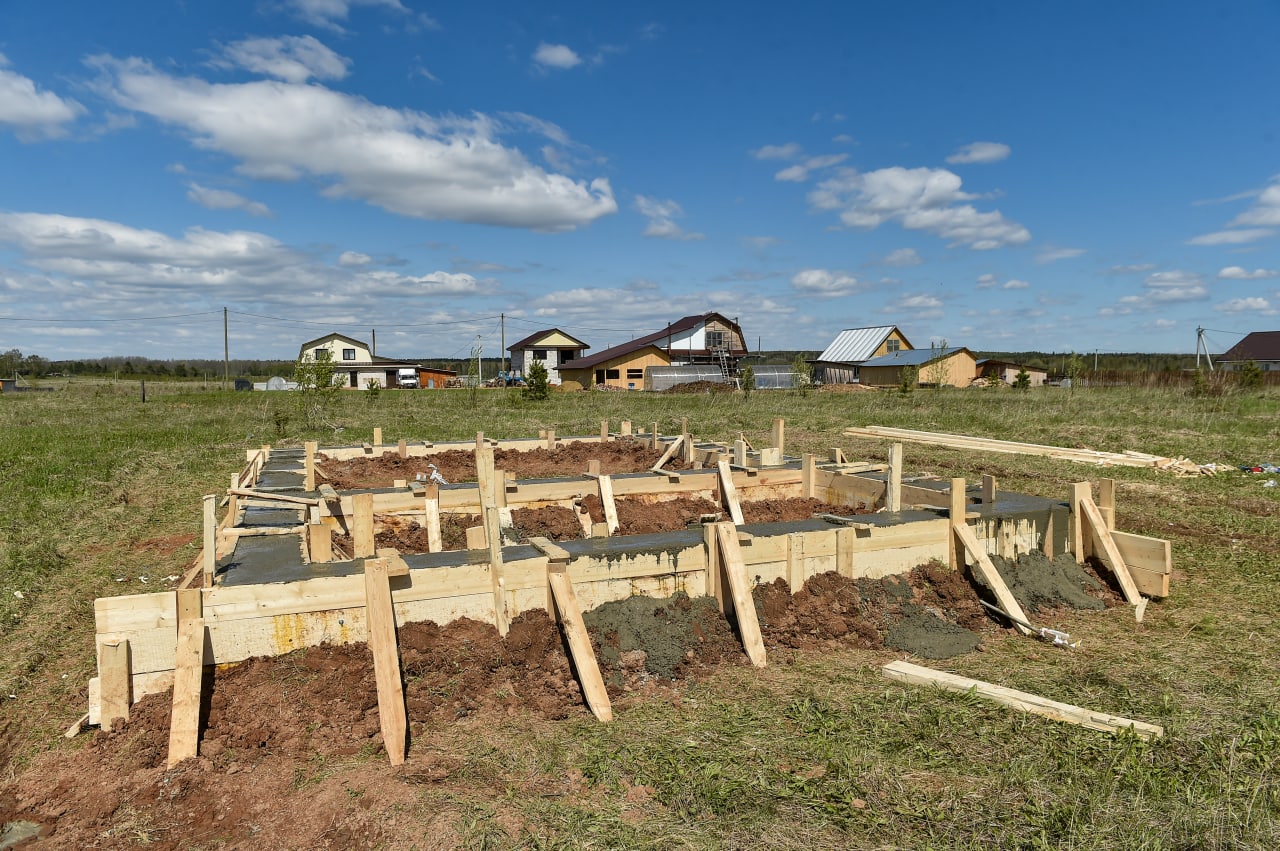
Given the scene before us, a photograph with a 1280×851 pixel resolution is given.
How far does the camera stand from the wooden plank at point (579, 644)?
16.3 ft

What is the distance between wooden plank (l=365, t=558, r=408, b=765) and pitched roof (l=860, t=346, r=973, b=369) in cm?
4574

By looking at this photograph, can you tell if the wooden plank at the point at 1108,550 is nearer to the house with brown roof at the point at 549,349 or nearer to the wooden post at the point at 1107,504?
the wooden post at the point at 1107,504

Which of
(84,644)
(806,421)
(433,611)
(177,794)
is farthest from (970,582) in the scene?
(806,421)

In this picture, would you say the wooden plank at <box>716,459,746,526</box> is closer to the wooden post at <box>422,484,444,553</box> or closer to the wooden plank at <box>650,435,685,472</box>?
the wooden plank at <box>650,435,685,472</box>

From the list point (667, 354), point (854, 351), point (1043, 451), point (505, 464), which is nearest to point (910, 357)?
point (854, 351)

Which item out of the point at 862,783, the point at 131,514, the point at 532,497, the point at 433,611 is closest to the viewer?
the point at 862,783

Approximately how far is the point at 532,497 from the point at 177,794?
5.60 m

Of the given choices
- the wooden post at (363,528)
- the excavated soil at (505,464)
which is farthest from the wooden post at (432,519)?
the excavated soil at (505,464)

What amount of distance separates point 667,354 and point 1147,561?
45.2m

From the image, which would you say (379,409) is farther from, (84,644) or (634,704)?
(634,704)

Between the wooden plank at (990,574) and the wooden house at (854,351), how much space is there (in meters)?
48.0

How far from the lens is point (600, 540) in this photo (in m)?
6.62

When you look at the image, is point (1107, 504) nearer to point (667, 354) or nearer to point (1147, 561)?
point (1147, 561)

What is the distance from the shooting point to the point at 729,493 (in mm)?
9336
